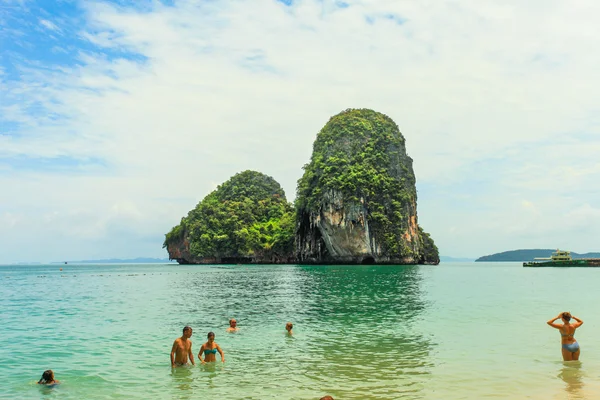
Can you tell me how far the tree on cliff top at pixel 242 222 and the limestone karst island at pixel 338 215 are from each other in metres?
0.25

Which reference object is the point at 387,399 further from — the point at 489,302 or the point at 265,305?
the point at 489,302

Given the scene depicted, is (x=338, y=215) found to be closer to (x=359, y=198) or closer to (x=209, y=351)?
(x=359, y=198)

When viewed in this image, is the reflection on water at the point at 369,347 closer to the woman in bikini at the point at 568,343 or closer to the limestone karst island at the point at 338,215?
the woman in bikini at the point at 568,343

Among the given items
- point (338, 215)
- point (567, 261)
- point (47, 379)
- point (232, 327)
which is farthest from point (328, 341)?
point (567, 261)

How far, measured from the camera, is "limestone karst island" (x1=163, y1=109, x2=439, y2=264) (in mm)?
89312

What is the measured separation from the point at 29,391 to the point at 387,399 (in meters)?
7.64

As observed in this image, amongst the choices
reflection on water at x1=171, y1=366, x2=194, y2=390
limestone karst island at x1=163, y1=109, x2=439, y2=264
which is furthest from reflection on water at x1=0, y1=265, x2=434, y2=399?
limestone karst island at x1=163, y1=109, x2=439, y2=264

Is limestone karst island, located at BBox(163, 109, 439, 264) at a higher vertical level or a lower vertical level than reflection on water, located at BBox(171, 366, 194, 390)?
higher

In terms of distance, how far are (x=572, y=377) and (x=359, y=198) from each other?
78.4 m

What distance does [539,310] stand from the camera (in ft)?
78.6

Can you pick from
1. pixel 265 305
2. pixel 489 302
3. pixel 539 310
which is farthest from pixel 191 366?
pixel 489 302

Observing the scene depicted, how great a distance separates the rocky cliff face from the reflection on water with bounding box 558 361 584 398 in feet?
247

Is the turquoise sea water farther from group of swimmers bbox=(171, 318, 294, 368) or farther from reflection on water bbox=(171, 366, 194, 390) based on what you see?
group of swimmers bbox=(171, 318, 294, 368)

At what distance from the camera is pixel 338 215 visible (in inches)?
3506
